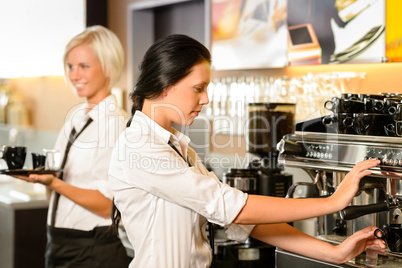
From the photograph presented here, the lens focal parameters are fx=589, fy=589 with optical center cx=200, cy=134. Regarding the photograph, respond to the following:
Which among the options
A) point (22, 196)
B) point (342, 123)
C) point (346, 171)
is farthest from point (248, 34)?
point (22, 196)

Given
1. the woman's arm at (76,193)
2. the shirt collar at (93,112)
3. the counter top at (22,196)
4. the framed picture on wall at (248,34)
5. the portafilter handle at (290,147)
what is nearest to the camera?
the portafilter handle at (290,147)

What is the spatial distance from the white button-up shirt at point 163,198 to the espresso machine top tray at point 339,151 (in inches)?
16.9

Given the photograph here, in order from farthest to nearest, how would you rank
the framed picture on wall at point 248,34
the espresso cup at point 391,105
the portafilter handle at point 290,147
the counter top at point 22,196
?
the counter top at point 22,196 → the framed picture on wall at point 248,34 → the portafilter handle at point 290,147 → the espresso cup at point 391,105

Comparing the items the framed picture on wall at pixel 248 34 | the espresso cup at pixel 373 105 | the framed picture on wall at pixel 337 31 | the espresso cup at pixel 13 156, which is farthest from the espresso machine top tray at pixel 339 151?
the espresso cup at pixel 13 156

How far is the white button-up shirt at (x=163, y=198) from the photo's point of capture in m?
1.57

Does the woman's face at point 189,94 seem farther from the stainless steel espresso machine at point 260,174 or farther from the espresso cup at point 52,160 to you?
the espresso cup at point 52,160

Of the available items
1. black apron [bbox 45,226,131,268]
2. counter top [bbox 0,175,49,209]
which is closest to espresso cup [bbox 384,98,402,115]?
black apron [bbox 45,226,131,268]

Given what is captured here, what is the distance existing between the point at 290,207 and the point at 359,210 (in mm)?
324

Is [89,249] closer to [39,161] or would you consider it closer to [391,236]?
[39,161]

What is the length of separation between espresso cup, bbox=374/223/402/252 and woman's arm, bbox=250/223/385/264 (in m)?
0.02

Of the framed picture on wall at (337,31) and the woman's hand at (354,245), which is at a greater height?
the framed picture on wall at (337,31)

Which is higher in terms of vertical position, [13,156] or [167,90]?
[167,90]

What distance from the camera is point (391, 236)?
175cm

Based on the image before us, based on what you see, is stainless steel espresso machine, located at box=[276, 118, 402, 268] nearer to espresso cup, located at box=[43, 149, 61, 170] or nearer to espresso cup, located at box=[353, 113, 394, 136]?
espresso cup, located at box=[353, 113, 394, 136]
